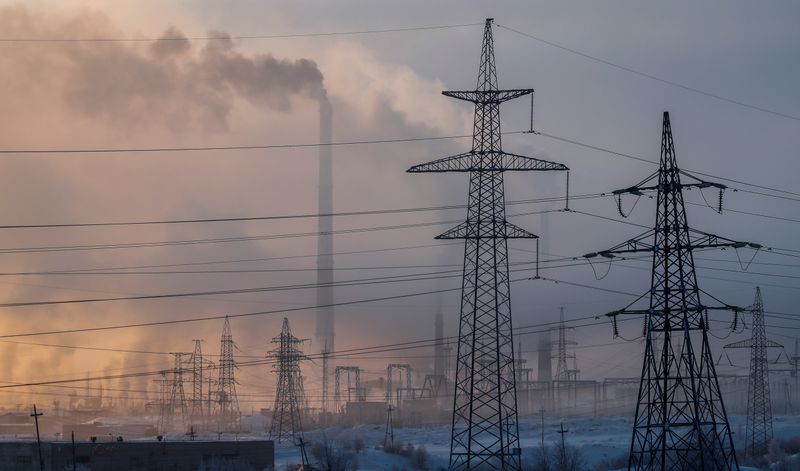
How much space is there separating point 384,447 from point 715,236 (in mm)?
67503

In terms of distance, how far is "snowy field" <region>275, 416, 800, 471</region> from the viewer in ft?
328

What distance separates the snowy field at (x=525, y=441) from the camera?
328 ft

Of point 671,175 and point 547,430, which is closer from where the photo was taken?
point 671,175

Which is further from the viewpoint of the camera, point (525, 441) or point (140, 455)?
point (525, 441)

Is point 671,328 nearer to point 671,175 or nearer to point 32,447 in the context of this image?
point 671,175

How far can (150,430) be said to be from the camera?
16662cm

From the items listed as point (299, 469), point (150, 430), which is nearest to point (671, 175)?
point (299, 469)

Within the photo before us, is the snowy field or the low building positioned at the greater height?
the low building

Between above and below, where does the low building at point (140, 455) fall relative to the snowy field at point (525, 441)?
above

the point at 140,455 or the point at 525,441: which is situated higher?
the point at 140,455

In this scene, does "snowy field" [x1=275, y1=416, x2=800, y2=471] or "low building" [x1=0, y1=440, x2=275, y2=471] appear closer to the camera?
"low building" [x1=0, y1=440, x2=275, y2=471]

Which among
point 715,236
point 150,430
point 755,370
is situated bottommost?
point 150,430

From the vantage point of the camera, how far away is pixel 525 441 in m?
135

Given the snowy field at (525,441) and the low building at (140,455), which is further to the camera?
the snowy field at (525,441)
